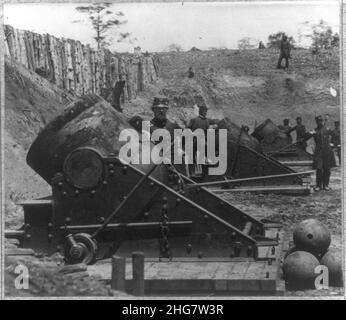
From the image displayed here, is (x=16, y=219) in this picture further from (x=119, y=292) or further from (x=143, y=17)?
(x=143, y=17)

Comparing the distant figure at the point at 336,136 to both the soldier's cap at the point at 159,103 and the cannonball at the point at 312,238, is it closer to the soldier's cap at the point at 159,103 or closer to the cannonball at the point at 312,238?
the soldier's cap at the point at 159,103

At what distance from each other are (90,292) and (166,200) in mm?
1416

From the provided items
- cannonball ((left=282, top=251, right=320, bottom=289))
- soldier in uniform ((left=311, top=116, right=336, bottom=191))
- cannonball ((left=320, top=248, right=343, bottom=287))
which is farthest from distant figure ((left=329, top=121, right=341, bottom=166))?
cannonball ((left=282, top=251, right=320, bottom=289))

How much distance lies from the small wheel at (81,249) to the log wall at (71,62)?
16.7 ft

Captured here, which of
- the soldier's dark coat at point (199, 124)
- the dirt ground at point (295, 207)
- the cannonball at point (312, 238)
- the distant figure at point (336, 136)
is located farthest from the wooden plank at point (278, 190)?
the cannonball at point (312, 238)

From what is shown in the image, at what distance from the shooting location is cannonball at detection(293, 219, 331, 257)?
8.81 m

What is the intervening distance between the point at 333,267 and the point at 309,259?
46 cm

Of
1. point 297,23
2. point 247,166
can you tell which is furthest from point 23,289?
point 247,166

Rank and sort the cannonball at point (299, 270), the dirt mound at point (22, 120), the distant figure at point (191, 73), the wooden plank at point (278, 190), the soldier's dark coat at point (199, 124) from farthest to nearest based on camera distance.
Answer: the distant figure at point (191, 73) < the wooden plank at point (278, 190) < the soldier's dark coat at point (199, 124) < the dirt mound at point (22, 120) < the cannonball at point (299, 270)

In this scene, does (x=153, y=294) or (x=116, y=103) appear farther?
(x=116, y=103)

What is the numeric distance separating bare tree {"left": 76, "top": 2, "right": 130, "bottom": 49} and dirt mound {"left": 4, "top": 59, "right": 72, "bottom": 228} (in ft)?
7.37

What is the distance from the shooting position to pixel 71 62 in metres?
15.4

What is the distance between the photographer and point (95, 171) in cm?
863

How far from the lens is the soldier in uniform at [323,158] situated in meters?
13.1
